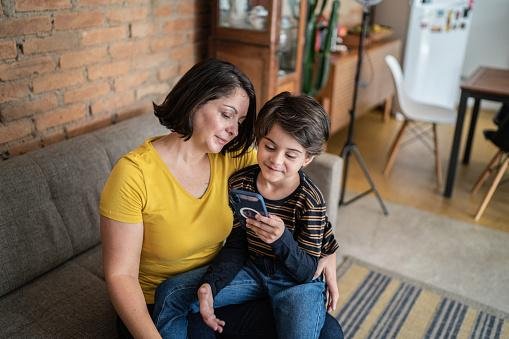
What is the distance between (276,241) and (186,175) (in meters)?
0.34

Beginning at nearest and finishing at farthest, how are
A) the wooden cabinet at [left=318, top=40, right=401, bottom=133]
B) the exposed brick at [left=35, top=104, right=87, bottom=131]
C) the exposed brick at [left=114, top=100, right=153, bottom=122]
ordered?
the exposed brick at [left=35, top=104, right=87, bottom=131]
the exposed brick at [left=114, top=100, right=153, bottom=122]
the wooden cabinet at [left=318, top=40, right=401, bottom=133]

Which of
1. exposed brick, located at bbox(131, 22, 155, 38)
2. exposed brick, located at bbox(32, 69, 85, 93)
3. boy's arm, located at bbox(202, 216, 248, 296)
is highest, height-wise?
exposed brick, located at bbox(131, 22, 155, 38)

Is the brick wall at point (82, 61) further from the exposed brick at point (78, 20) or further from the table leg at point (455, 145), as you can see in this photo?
the table leg at point (455, 145)

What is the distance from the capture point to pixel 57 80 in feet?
6.19

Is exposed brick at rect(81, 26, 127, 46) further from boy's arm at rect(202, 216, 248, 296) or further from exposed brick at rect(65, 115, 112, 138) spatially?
boy's arm at rect(202, 216, 248, 296)

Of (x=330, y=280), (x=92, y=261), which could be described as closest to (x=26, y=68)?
(x=92, y=261)

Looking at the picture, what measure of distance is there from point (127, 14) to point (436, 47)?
11.5 ft

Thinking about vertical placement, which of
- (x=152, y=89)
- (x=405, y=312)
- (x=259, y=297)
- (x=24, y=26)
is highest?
(x=24, y=26)

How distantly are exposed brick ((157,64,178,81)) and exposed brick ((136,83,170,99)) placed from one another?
0.12 feet

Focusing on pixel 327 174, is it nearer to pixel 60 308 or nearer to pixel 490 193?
pixel 60 308

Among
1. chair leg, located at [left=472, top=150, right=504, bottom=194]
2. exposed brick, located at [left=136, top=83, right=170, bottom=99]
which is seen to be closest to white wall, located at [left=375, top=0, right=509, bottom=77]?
chair leg, located at [left=472, top=150, right=504, bottom=194]

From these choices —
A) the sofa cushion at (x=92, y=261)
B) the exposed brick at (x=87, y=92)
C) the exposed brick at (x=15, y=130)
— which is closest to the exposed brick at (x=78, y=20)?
the exposed brick at (x=87, y=92)

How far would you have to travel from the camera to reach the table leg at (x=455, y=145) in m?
2.92

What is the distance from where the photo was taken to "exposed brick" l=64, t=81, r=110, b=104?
196 cm
